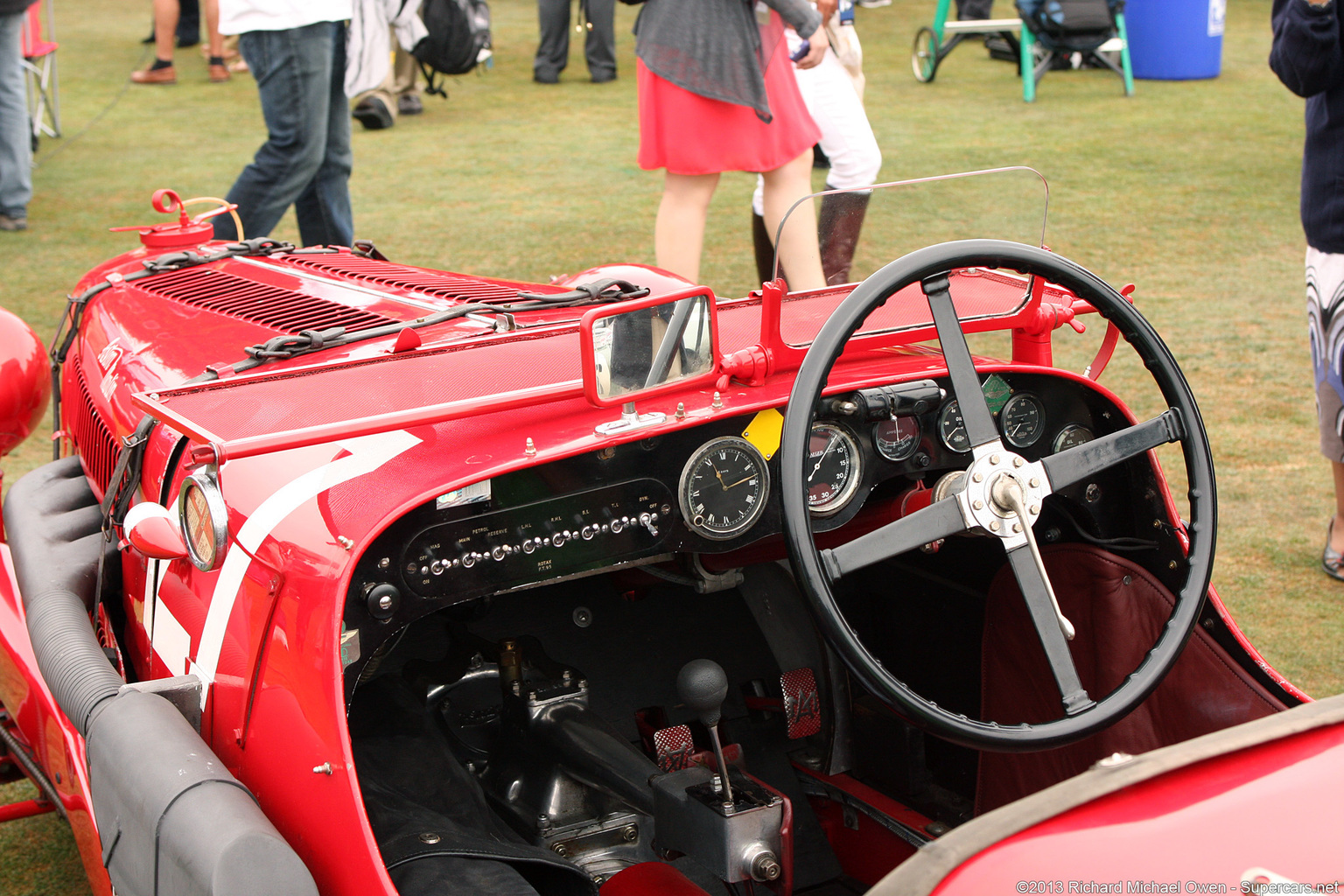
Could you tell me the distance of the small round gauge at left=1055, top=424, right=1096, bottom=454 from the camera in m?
1.98

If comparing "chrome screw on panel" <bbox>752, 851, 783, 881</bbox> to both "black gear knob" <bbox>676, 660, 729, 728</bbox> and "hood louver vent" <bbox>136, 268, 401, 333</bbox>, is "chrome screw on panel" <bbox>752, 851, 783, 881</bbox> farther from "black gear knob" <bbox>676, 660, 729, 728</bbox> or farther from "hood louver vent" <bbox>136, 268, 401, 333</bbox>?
"hood louver vent" <bbox>136, 268, 401, 333</bbox>

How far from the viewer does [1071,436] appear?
1982mm

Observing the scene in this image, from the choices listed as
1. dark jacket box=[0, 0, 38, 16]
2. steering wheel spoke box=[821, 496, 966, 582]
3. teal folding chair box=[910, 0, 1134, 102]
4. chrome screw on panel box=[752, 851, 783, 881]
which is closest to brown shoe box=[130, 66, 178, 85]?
dark jacket box=[0, 0, 38, 16]

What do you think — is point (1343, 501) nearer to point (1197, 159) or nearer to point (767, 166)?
point (767, 166)

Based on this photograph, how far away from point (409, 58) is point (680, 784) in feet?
30.1

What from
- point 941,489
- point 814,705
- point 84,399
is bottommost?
point 814,705

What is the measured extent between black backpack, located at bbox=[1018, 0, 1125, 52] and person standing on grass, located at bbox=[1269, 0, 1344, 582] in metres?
7.00

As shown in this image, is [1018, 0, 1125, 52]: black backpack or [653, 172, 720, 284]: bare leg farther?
[1018, 0, 1125, 52]: black backpack

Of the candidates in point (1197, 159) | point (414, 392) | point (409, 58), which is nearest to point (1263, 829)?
point (414, 392)

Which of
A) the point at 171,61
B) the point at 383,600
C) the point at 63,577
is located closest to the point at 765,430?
the point at 383,600

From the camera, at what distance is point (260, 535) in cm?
174

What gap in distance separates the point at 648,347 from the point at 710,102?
277cm

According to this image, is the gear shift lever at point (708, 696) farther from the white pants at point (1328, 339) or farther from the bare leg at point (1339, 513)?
the bare leg at point (1339, 513)

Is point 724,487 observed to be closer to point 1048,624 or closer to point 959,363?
point 959,363
